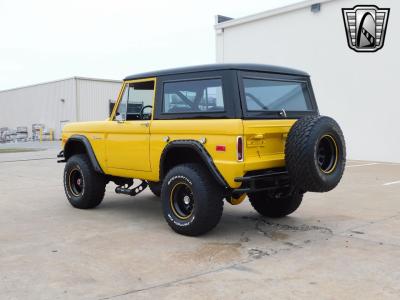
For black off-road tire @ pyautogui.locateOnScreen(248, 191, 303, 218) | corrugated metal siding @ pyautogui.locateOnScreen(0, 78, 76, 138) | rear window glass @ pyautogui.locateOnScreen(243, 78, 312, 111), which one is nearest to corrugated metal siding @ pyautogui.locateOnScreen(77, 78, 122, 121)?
corrugated metal siding @ pyautogui.locateOnScreen(0, 78, 76, 138)

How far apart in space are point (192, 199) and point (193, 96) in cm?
122

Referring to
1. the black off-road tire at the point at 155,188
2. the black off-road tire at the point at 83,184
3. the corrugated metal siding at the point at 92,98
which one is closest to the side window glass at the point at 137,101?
the black off-road tire at the point at 83,184

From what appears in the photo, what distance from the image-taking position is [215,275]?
4.10m

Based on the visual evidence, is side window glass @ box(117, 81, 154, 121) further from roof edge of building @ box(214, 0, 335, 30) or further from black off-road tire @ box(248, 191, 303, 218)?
roof edge of building @ box(214, 0, 335, 30)

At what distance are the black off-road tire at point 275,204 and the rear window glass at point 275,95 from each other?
3.96 ft

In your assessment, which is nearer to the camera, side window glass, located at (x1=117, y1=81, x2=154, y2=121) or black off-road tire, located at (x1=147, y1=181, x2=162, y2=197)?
side window glass, located at (x1=117, y1=81, x2=154, y2=121)

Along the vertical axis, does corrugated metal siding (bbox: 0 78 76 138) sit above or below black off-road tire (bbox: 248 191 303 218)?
above

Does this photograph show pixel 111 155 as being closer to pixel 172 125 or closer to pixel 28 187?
pixel 172 125

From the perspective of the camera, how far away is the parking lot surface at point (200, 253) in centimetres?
378

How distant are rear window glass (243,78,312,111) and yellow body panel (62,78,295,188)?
26 cm

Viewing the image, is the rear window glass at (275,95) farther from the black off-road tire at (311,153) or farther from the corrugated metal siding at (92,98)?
the corrugated metal siding at (92,98)

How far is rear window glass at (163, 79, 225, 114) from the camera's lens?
5340 mm

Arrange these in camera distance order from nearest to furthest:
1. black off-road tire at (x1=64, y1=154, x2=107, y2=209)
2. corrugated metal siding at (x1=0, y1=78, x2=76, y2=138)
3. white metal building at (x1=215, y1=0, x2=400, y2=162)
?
black off-road tire at (x1=64, y1=154, x2=107, y2=209) → white metal building at (x1=215, y1=0, x2=400, y2=162) → corrugated metal siding at (x1=0, y1=78, x2=76, y2=138)

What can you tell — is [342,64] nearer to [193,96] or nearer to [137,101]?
[137,101]
